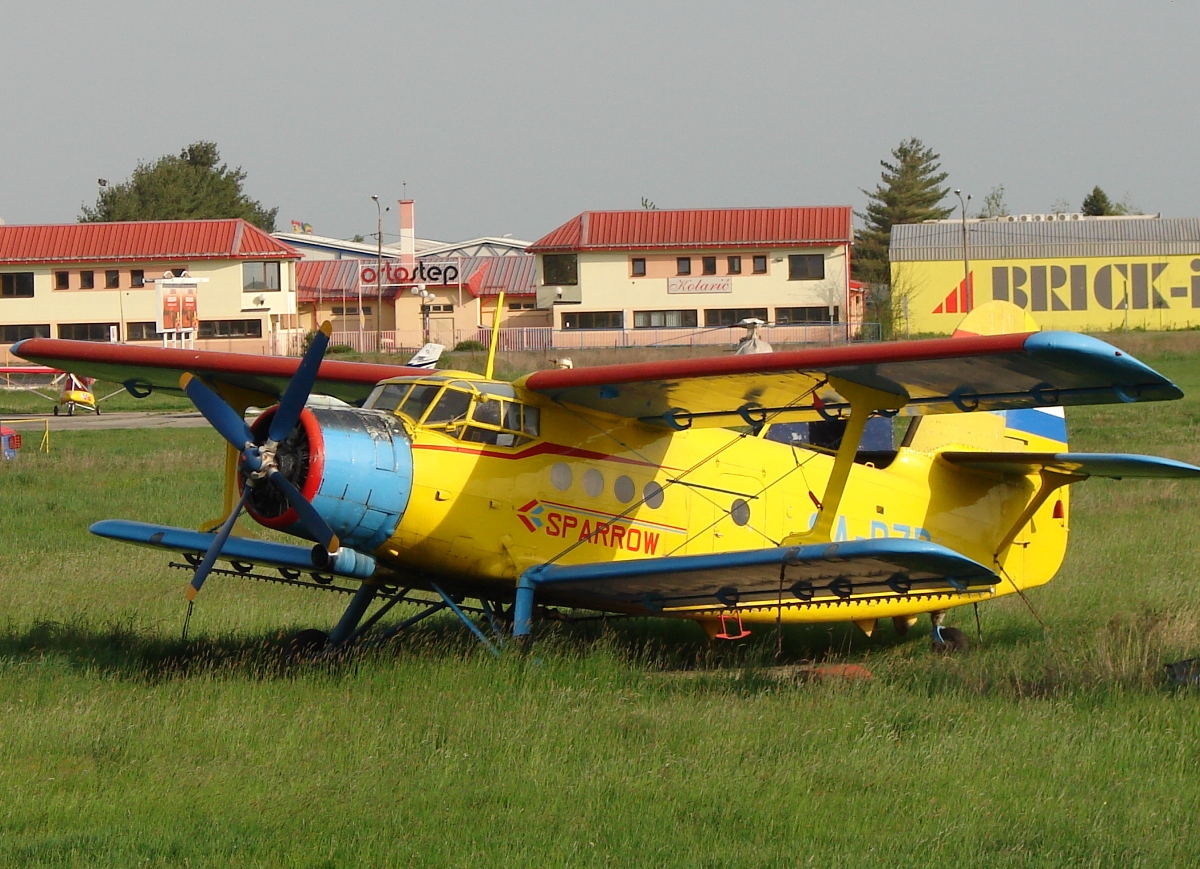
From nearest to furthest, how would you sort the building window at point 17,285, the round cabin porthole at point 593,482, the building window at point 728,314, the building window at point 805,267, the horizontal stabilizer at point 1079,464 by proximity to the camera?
the horizontal stabilizer at point 1079,464
the round cabin porthole at point 593,482
the building window at point 805,267
the building window at point 17,285
the building window at point 728,314

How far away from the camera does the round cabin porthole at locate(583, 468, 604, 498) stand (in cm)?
1074

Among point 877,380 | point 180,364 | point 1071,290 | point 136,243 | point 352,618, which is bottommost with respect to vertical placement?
point 352,618

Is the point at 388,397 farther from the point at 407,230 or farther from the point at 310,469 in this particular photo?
the point at 407,230

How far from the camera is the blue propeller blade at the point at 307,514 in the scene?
28.8ft

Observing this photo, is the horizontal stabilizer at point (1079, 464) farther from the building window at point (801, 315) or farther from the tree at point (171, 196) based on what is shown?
the tree at point (171, 196)

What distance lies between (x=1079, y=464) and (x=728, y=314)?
5715cm

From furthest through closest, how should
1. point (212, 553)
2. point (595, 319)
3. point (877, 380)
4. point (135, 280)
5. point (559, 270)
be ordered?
point (559, 270)
point (595, 319)
point (135, 280)
point (877, 380)
point (212, 553)

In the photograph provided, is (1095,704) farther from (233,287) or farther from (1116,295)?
(1116,295)

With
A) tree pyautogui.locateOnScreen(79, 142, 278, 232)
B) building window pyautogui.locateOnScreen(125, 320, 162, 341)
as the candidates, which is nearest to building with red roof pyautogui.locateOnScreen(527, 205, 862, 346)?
building window pyautogui.locateOnScreen(125, 320, 162, 341)

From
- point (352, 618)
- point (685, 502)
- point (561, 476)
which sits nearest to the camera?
point (561, 476)

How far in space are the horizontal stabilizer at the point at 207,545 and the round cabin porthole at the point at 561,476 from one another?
5.52 ft

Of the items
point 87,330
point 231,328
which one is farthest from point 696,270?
point 87,330

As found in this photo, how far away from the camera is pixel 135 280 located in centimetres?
6744

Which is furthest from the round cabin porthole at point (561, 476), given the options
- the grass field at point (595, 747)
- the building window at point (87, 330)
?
the building window at point (87, 330)
